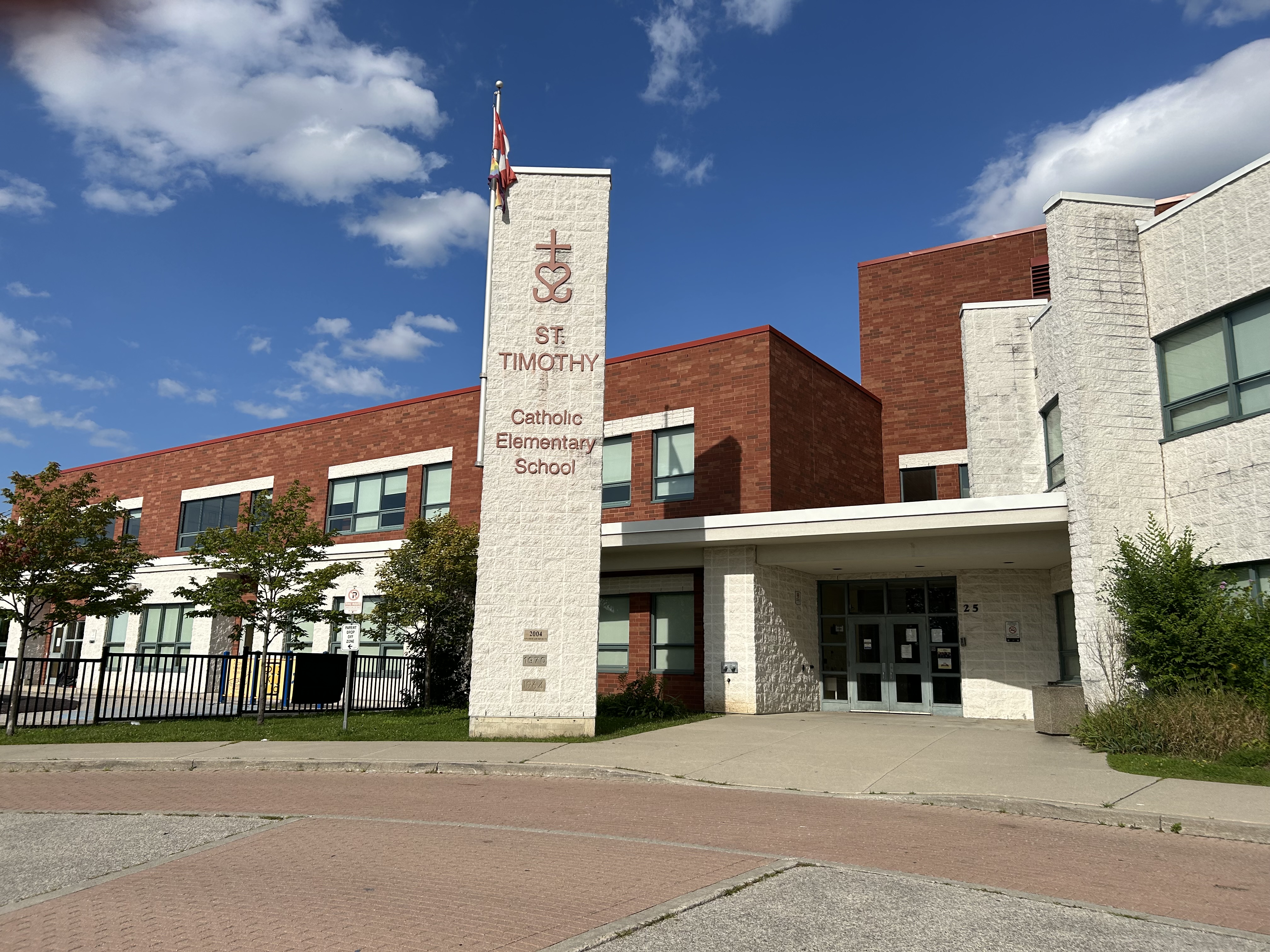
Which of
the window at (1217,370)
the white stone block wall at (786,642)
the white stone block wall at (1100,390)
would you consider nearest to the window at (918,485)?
the white stone block wall at (786,642)

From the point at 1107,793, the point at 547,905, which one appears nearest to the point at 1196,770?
the point at 1107,793

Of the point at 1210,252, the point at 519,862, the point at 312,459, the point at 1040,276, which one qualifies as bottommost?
the point at 519,862

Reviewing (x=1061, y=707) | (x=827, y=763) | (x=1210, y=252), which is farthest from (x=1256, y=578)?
(x=827, y=763)

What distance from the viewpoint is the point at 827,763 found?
12359 millimetres

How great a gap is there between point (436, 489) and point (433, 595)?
6767 mm

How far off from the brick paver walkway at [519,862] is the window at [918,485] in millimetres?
16924

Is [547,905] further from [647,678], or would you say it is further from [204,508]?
[204,508]

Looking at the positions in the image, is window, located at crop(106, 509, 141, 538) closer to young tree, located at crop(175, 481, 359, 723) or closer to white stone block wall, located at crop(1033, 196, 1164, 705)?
young tree, located at crop(175, 481, 359, 723)

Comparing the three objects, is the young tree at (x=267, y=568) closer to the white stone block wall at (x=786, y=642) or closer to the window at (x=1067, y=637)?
the white stone block wall at (x=786, y=642)

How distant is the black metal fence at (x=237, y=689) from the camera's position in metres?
17.3

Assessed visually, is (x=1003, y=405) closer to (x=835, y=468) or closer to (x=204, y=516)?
(x=835, y=468)

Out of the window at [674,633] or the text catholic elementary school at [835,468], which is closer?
the text catholic elementary school at [835,468]

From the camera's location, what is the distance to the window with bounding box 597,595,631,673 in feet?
71.8

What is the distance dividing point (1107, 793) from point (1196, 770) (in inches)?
75.3
